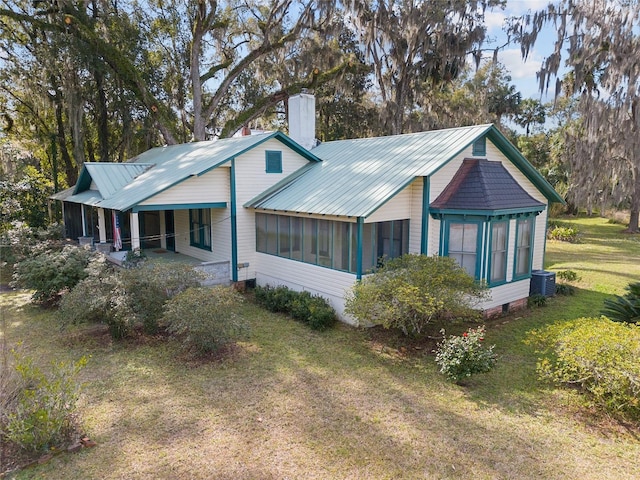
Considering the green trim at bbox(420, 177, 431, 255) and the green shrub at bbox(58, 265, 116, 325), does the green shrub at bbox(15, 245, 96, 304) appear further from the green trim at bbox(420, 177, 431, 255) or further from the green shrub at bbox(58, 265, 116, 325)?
the green trim at bbox(420, 177, 431, 255)

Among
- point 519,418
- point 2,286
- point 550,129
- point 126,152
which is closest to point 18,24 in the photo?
point 126,152

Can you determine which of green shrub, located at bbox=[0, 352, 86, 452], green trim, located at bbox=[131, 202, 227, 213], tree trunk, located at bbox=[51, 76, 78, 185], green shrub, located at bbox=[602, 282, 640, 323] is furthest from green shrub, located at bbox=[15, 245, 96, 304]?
tree trunk, located at bbox=[51, 76, 78, 185]

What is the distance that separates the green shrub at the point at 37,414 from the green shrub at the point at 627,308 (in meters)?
9.74

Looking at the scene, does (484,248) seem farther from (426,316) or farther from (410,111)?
(410,111)

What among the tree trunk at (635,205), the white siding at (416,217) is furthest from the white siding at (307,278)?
the tree trunk at (635,205)

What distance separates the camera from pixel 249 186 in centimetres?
1364

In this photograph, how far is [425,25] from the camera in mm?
22359

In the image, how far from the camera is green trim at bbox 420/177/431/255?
426 inches

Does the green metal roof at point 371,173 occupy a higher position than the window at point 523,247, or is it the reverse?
the green metal roof at point 371,173

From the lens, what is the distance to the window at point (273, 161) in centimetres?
1384

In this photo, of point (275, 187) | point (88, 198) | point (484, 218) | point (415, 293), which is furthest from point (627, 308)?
point (88, 198)

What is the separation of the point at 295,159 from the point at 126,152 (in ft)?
57.8

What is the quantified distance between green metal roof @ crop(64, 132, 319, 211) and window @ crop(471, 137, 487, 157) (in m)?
5.06

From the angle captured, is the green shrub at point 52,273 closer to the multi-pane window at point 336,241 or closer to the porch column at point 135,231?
the porch column at point 135,231
